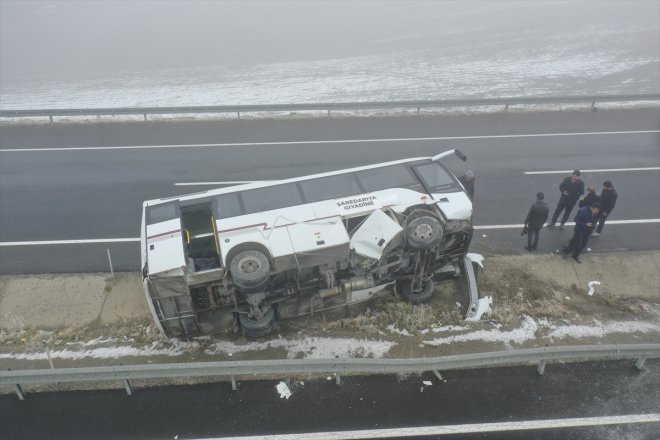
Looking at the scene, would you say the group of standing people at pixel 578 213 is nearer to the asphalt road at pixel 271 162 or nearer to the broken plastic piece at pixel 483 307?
the asphalt road at pixel 271 162

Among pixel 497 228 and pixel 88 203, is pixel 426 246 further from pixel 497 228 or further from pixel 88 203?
pixel 88 203

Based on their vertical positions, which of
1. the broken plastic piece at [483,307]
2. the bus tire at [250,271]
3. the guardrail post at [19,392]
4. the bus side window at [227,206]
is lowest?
the broken plastic piece at [483,307]

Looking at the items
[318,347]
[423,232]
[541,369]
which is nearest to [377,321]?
[318,347]

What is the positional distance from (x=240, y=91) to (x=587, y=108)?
15.8 meters

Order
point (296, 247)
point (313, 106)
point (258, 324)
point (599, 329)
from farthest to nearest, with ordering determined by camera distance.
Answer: point (313, 106) < point (599, 329) < point (258, 324) < point (296, 247)

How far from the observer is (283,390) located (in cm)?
624

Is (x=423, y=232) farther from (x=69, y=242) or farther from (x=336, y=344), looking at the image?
(x=69, y=242)

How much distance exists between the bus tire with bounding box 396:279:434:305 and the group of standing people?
2696 mm

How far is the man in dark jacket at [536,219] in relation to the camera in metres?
8.74

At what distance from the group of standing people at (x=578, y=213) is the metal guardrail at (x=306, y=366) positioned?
2.94 meters

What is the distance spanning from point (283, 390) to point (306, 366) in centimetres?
54

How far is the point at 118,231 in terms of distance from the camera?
1033cm

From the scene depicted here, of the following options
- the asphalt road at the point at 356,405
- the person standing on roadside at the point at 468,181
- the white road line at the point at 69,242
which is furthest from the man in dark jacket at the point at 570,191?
the white road line at the point at 69,242

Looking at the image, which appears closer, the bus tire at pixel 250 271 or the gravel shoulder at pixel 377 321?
the bus tire at pixel 250 271
